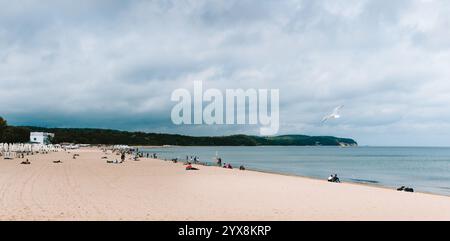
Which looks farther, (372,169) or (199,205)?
(372,169)

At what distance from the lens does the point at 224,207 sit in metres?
16.3

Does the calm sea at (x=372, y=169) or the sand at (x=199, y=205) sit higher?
the sand at (x=199, y=205)

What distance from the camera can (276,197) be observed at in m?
19.6

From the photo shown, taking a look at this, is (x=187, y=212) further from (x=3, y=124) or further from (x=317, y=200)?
(x=3, y=124)

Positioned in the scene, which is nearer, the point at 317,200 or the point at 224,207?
A: the point at 224,207

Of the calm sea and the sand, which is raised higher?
the sand

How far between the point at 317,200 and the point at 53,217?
1083cm

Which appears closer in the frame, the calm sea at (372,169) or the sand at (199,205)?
the sand at (199,205)

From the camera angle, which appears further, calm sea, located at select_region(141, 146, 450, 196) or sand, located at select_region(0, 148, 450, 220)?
calm sea, located at select_region(141, 146, 450, 196)
